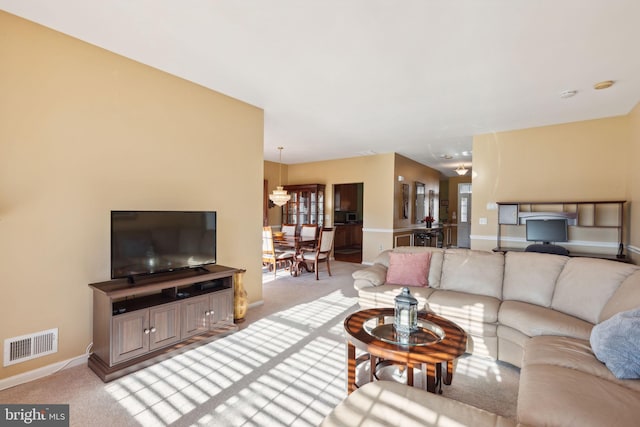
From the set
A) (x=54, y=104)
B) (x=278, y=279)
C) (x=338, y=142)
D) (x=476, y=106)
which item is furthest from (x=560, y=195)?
(x=54, y=104)

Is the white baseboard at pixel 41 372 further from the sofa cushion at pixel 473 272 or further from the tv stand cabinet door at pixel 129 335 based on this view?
the sofa cushion at pixel 473 272

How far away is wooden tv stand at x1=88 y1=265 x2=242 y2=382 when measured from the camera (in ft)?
7.56

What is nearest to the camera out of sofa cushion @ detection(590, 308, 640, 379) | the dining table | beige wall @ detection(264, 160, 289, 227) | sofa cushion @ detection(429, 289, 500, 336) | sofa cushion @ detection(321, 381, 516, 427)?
sofa cushion @ detection(321, 381, 516, 427)

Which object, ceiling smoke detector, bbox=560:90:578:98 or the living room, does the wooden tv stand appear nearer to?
the living room

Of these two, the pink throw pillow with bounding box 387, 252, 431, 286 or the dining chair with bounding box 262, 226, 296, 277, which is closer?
the pink throw pillow with bounding box 387, 252, 431, 286

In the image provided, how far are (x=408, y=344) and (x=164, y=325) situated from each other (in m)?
2.06

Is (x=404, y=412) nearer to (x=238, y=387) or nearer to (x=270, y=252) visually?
(x=238, y=387)

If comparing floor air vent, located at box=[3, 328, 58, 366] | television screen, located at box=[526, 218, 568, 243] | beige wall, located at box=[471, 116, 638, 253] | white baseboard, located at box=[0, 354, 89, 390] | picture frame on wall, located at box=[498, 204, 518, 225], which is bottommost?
white baseboard, located at box=[0, 354, 89, 390]

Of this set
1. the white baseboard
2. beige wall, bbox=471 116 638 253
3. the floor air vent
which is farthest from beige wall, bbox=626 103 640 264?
the floor air vent

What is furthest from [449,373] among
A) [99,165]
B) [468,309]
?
[99,165]

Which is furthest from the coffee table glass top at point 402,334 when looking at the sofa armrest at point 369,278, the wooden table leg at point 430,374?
the sofa armrest at point 369,278

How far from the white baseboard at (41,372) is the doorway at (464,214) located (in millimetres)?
9749

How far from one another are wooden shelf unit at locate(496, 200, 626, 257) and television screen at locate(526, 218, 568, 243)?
121 millimetres

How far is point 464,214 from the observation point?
962cm
